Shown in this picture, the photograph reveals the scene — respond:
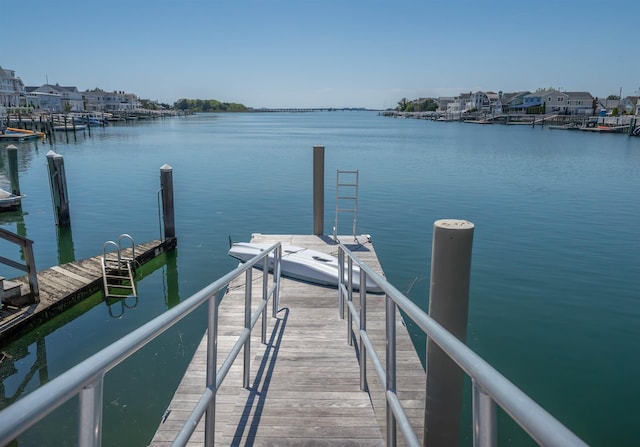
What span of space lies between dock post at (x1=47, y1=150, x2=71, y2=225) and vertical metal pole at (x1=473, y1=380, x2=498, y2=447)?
16.7 metres

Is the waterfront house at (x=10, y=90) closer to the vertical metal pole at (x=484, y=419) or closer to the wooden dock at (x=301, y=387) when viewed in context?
the wooden dock at (x=301, y=387)

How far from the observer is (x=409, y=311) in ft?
7.10

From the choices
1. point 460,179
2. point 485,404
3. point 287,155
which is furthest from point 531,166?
point 485,404

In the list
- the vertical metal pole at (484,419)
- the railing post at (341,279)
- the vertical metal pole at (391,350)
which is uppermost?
the vertical metal pole at (484,419)

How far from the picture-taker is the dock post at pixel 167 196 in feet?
42.6

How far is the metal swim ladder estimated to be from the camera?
10.5m

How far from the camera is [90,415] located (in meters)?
1.30

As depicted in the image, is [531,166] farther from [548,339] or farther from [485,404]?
[485,404]

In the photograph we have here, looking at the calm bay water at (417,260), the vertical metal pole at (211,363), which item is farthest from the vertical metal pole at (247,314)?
the calm bay water at (417,260)

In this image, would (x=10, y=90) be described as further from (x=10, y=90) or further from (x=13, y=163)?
(x=13, y=163)

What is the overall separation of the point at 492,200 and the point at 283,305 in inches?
683

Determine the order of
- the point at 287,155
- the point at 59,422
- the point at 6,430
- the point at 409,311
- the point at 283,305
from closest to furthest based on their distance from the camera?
1. the point at 6,430
2. the point at 409,311
3. the point at 59,422
4. the point at 283,305
5. the point at 287,155

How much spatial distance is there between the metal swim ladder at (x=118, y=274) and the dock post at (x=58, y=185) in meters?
5.54

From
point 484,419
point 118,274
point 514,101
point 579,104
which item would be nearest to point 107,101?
point 514,101
